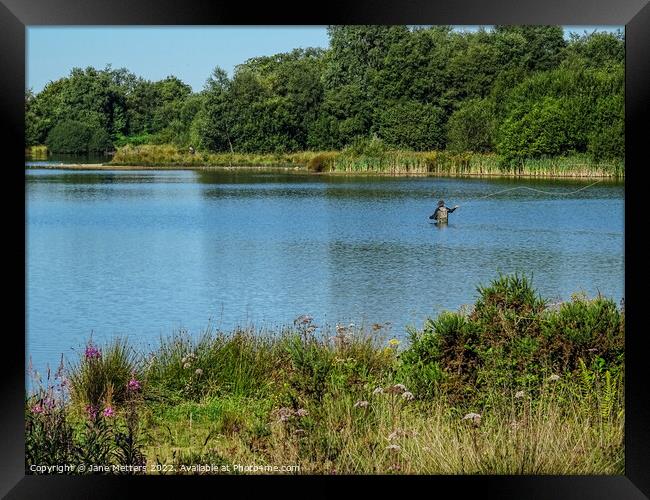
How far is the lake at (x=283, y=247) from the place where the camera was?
35.1ft

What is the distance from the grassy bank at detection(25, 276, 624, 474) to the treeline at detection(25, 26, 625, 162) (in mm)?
7201

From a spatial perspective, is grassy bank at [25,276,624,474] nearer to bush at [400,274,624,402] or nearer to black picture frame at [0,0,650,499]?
bush at [400,274,624,402]

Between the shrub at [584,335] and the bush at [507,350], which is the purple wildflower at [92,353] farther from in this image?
the shrub at [584,335]

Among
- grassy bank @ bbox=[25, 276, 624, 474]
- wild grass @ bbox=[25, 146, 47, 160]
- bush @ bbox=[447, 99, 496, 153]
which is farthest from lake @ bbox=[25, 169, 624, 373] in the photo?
grassy bank @ bbox=[25, 276, 624, 474]

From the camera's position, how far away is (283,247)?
13414mm

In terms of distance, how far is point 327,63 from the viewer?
14.5m

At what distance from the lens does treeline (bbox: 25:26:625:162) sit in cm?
1373

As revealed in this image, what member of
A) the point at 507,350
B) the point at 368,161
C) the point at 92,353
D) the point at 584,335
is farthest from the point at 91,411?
the point at 368,161

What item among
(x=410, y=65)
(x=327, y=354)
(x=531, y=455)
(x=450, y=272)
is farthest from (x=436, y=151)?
(x=531, y=455)

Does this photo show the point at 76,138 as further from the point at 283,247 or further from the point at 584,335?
the point at 584,335

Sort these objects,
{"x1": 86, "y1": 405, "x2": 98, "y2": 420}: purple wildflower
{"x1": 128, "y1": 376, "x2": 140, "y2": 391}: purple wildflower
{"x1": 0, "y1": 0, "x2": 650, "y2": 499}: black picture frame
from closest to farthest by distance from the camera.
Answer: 1. {"x1": 0, "y1": 0, "x2": 650, "y2": 499}: black picture frame
2. {"x1": 86, "y1": 405, "x2": 98, "y2": 420}: purple wildflower
3. {"x1": 128, "y1": 376, "x2": 140, "y2": 391}: purple wildflower
